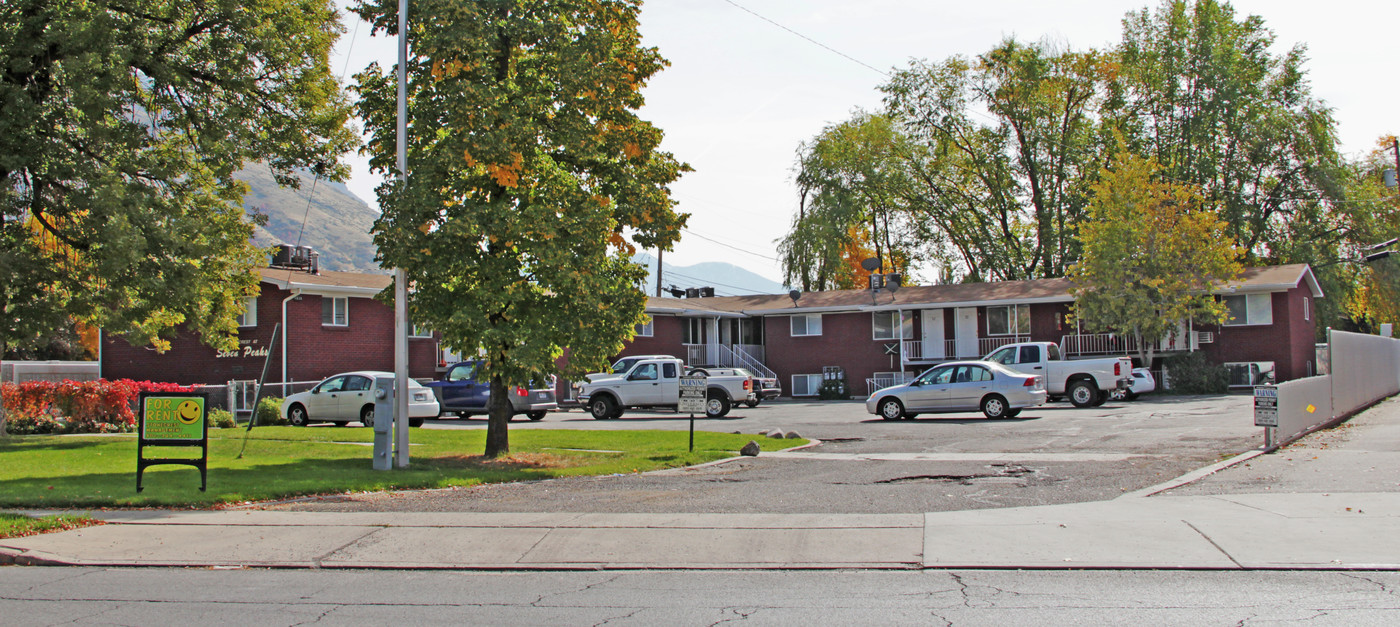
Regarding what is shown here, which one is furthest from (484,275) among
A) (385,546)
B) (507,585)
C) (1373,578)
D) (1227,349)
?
(1227,349)

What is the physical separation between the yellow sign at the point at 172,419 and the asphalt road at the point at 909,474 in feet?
5.74

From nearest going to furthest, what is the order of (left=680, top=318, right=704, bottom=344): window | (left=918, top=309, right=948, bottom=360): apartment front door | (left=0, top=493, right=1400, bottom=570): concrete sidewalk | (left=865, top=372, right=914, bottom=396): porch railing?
(left=0, top=493, right=1400, bottom=570): concrete sidewalk, (left=865, top=372, right=914, bottom=396): porch railing, (left=918, top=309, right=948, bottom=360): apartment front door, (left=680, top=318, right=704, bottom=344): window

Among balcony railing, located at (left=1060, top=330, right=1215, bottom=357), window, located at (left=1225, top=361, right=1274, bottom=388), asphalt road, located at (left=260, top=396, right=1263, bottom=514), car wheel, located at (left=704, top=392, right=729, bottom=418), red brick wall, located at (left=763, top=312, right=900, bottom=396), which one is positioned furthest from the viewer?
red brick wall, located at (left=763, top=312, right=900, bottom=396)

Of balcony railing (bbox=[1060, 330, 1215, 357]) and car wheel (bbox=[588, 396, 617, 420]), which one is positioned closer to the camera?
car wheel (bbox=[588, 396, 617, 420])

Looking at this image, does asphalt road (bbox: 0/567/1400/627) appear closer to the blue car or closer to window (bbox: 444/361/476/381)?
the blue car

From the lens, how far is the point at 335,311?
32.2 metres

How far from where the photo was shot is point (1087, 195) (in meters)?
46.4

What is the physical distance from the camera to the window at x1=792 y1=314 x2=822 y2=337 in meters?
44.2

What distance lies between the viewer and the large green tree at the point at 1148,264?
1366 inches

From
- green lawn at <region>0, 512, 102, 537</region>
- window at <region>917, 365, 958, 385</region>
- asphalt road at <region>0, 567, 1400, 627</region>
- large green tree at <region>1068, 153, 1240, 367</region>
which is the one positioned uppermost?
large green tree at <region>1068, 153, 1240, 367</region>

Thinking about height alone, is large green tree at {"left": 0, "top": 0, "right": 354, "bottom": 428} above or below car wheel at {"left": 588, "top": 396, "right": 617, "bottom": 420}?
above

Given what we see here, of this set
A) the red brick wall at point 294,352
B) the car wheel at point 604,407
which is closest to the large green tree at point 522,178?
the car wheel at point 604,407

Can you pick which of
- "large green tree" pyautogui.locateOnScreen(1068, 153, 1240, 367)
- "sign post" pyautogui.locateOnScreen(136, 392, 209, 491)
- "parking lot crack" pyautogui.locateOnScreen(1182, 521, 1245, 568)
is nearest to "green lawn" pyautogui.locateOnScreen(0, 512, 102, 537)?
"sign post" pyautogui.locateOnScreen(136, 392, 209, 491)

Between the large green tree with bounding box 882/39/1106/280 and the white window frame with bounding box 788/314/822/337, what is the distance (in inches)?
496
